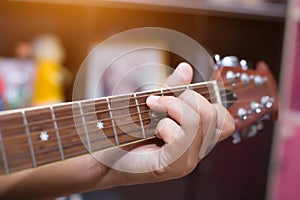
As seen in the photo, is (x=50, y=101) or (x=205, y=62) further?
(x=50, y=101)

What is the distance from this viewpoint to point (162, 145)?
335 millimetres

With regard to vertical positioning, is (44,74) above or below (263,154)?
above

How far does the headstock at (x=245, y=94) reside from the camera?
1.19 ft

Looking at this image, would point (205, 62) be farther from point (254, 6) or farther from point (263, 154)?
point (263, 154)

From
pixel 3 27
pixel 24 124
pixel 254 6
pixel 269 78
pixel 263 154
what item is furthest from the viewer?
pixel 263 154

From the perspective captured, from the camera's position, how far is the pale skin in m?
0.33

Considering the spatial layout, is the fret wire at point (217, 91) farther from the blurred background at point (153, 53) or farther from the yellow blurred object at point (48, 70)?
the yellow blurred object at point (48, 70)

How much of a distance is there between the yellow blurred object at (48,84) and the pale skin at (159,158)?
0.37m

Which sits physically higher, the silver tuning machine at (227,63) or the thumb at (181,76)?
the silver tuning machine at (227,63)

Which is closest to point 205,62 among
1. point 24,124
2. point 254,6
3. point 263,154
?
point 24,124

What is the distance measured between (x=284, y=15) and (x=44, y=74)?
0.55m

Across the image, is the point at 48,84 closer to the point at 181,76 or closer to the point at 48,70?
the point at 48,70

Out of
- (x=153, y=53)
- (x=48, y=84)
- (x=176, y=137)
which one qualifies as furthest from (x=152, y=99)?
(x=48, y=84)

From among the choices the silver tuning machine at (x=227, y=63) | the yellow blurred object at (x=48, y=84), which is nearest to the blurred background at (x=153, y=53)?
the yellow blurred object at (x=48, y=84)
